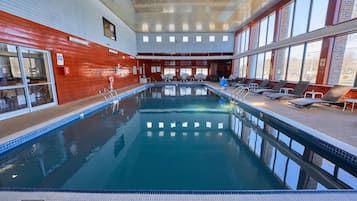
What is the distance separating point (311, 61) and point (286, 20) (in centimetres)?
258

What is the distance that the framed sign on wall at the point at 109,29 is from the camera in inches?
326

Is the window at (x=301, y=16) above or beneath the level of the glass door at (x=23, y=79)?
above

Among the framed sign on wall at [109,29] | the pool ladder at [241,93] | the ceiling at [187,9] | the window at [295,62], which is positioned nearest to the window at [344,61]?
the window at [295,62]

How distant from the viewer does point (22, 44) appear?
13.6 ft

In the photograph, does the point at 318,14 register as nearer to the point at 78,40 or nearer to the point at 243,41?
the point at 243,41

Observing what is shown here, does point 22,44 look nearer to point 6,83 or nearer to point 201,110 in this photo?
point 6,83

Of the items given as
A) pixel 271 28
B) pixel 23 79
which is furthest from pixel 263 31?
pixel 23 79

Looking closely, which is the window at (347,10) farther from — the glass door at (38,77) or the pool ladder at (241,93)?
the glass door at (38,77)

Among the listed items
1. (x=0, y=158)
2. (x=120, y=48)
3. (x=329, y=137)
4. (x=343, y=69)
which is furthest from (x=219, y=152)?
(x=120, y=48)

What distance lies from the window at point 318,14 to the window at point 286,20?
1133mm

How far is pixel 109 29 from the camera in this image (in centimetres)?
883

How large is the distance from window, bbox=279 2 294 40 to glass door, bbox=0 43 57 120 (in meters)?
9.23

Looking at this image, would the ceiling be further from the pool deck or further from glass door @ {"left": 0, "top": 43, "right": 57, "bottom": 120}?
the pool deck

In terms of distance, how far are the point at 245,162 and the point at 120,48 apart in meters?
10.5
